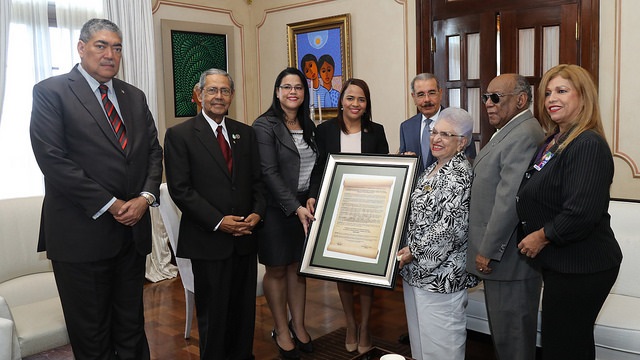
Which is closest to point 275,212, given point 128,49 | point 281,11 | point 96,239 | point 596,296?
point 96,239

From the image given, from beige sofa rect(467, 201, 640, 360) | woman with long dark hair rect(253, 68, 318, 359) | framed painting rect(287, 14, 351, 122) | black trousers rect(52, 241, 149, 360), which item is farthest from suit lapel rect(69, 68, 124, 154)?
framed painting rect(287, 14, 351, 122)

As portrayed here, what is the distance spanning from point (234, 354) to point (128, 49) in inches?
116

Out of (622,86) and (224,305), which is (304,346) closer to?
(224,305)

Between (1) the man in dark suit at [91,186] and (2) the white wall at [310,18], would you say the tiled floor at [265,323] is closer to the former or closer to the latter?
(1) the man in dark suit at [91,186]

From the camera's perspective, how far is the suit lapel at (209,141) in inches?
105

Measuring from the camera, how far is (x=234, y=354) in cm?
287

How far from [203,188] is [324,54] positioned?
9.47 feet

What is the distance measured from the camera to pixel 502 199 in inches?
88.9

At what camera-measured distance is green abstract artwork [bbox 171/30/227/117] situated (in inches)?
207

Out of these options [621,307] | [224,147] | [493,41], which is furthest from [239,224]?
[493,41]

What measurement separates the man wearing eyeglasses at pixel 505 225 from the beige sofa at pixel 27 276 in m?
1.88

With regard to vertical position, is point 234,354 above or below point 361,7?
below

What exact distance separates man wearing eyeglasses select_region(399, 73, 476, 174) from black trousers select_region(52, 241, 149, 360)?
1.48 meters

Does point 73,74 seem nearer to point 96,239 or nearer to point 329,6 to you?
point 96,239
